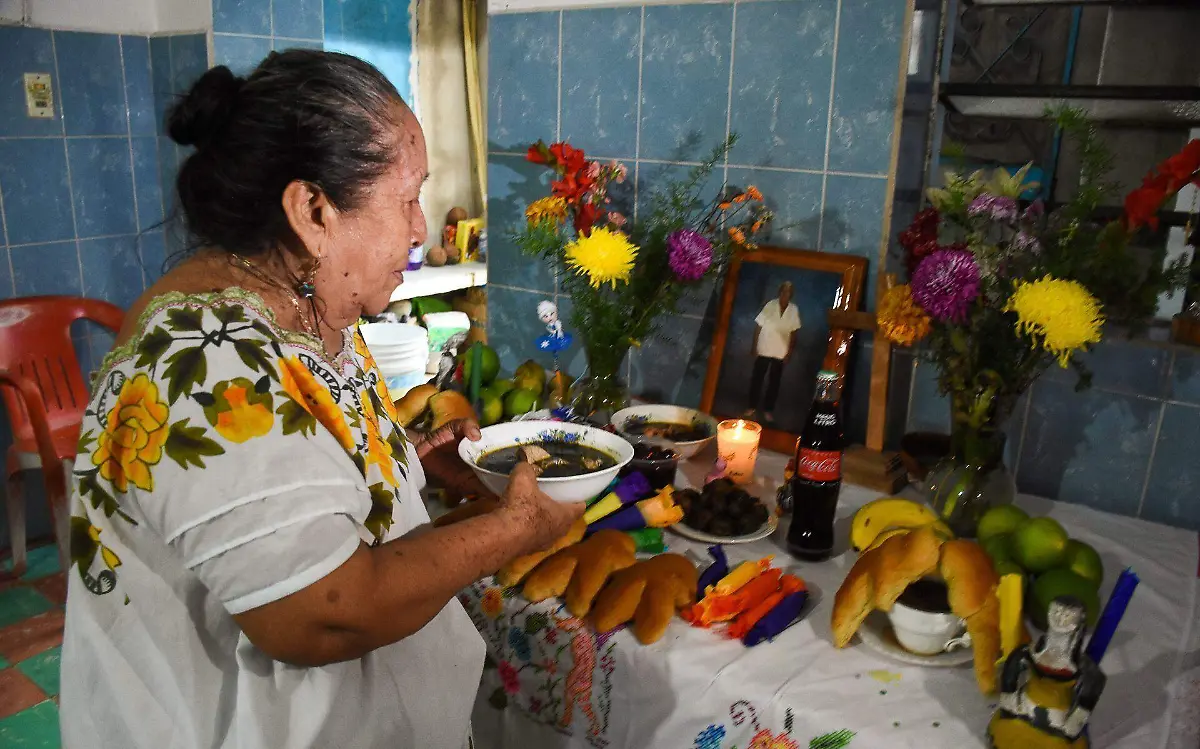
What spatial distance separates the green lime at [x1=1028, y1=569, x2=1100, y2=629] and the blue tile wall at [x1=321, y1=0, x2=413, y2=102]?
9.25 ft

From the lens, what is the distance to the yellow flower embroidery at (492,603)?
113cm

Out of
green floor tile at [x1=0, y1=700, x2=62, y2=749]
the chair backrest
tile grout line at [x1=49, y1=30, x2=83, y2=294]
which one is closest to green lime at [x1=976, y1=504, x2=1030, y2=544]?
green floor tile at [x1=0, y1=700, x2=62, y2=749]

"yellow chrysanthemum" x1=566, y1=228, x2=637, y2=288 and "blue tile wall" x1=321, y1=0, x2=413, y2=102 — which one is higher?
"blue tile wall" x1=321, y1=0, x2=413, y2=102

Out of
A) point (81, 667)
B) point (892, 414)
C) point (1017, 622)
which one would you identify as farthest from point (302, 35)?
point (1017, 622)

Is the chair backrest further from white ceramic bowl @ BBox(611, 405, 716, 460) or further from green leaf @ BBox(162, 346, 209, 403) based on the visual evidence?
green leaf @ BBox(162, 346, 209, 403)

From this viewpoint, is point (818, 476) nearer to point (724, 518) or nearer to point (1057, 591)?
point (724, 518)

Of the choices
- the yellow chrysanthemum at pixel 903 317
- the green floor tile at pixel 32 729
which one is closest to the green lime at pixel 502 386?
the yellow chrysanthemum at pixel 903 317

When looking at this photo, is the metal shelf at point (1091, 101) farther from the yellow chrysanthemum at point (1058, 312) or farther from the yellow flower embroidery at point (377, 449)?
the yellow flower embroidery at point (377, 449)

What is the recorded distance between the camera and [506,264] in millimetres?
1962

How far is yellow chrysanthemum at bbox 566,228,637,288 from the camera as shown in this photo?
1449mm

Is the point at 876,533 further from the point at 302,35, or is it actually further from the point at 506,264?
the point at 302,35

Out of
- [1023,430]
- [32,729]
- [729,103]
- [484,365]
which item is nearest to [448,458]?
[484,365]

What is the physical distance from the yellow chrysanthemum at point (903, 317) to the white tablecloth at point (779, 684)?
0.34 m

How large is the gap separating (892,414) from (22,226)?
2.71 metres
